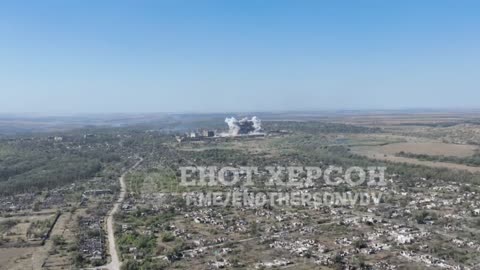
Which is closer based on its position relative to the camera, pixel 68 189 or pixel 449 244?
pixel 449 244

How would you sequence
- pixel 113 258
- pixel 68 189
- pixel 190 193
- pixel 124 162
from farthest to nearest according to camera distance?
pixel 124 162 < pixel 68 189 < pixel 190 193 < pixel 113 258

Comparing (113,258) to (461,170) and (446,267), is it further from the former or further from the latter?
(461,170)

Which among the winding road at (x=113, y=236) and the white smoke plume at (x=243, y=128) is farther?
the white smoke plume at (x=243, y=128)

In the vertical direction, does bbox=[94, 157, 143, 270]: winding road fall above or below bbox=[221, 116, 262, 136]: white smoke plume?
below

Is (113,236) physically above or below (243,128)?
below

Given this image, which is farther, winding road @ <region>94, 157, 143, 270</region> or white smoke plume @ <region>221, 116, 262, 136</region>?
white smoke plume @ <region>221, 116, 262, 136</region>

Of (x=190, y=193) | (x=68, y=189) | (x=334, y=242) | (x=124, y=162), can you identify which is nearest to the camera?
(x=334, y=242)

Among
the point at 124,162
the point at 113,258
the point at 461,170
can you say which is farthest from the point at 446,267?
the point at 124,162

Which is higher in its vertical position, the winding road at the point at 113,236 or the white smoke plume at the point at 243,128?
the white smoke plume at the point at 243,128

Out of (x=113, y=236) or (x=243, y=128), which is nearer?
(x=113, y=236)

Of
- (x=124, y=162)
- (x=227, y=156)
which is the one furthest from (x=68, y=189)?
(x=227, y=156)
